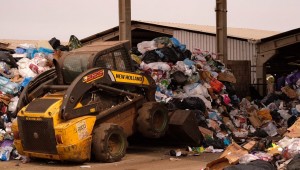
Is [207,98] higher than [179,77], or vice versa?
[179,77]

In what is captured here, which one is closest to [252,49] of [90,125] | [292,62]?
[292,62]

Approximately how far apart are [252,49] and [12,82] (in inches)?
561

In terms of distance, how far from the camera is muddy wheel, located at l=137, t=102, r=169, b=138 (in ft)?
35.8

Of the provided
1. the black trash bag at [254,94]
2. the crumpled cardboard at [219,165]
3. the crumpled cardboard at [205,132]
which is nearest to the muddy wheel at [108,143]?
the crumpled cardboard at [219,165]

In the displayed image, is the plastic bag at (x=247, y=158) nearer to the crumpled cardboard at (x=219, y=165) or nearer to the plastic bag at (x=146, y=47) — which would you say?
the crumpled cardboard at (x=219, y=165)

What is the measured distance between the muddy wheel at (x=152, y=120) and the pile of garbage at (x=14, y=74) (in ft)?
9.04

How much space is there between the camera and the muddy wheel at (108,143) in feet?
32.2

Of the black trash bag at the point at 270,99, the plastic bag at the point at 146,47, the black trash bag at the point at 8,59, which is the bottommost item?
the black trash bag at the point at 270,99

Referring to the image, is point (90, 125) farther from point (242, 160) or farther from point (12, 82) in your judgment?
point (12, 82)

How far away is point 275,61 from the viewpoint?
94.3ft

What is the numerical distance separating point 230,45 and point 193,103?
1304cm

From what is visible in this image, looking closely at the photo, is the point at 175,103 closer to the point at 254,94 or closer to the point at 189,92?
the point at 189,92

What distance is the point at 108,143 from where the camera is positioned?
10.1 m

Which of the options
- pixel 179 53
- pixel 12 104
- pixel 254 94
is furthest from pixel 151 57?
pixel 254 94
